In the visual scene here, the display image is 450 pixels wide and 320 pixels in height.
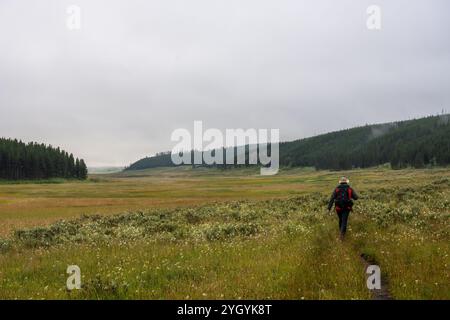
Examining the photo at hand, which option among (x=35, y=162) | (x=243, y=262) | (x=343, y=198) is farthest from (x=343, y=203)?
(x=35, y=162)

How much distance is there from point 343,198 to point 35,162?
153 m

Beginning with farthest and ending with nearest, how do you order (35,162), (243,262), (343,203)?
(35,162) → (343,203) → (243,262)

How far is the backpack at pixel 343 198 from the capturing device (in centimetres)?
1709

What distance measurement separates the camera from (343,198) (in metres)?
17.2

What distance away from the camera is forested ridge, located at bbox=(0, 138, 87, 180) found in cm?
14250

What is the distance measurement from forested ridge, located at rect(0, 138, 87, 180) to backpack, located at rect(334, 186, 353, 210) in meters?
148

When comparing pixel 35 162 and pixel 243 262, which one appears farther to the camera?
pixel 35 162

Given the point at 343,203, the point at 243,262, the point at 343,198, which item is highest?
the point at 343,198

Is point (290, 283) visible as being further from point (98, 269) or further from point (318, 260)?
point (98, 269)

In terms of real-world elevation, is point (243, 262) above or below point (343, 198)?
below

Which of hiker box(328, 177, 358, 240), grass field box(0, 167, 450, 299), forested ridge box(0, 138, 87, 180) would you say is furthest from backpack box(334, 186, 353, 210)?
forested ridge box(0, 138, 87, 180)

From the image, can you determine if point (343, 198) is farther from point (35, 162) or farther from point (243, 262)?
point (35, 162)

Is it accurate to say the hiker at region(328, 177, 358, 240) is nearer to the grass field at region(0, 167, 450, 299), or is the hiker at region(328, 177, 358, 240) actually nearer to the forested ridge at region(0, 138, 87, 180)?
the grass field at region(0, 167, 450, 299)

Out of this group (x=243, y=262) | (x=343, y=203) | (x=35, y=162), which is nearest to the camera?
(x=243, y=262)
